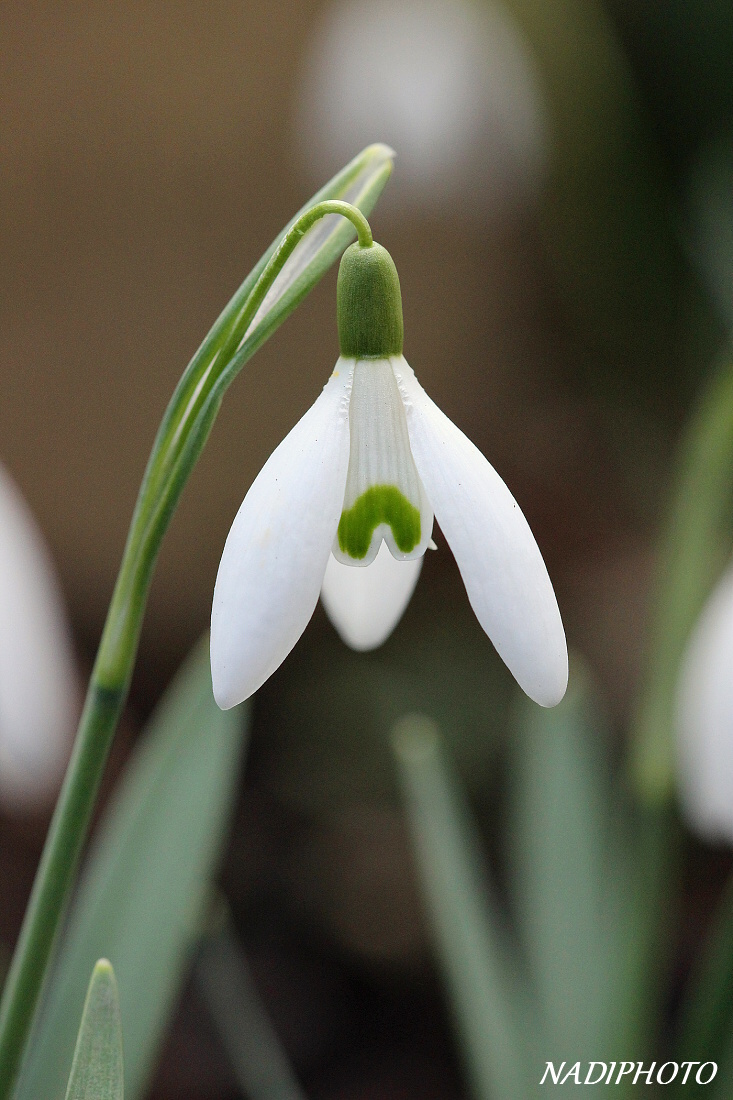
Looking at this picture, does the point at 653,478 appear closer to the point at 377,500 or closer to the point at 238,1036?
the point at 238,1036

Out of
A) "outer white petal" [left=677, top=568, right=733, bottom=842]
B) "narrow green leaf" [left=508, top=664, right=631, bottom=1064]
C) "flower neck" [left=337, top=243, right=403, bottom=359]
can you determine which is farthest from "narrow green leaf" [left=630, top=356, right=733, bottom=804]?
"flower neck" [left=337, top=243, right=403, bottom=359]

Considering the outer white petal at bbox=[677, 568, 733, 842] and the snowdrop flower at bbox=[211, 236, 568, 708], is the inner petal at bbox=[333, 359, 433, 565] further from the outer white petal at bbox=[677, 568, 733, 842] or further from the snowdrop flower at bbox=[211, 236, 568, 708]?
the outer white petal at bbox=[677, 568, 733, 842]

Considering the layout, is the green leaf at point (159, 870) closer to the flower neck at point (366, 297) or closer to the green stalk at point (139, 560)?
the green stalk at point (139, 560)

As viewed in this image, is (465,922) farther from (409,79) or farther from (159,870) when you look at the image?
(409,79)

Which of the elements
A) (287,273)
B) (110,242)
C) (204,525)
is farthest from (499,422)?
(287,273)

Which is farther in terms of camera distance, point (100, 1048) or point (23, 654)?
point (23, 654)

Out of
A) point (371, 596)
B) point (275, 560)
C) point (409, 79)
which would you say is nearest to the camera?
point (275, 560)

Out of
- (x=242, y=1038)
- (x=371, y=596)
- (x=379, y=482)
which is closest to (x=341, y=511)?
(x=379, y=482)
